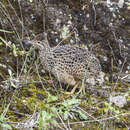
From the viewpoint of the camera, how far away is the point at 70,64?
→ 3891mm

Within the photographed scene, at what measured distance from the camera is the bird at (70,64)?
388cm

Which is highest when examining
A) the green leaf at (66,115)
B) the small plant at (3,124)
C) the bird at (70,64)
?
the bird at (70,64)

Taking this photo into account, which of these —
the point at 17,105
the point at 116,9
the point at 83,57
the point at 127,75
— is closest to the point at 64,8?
the point at 116,9

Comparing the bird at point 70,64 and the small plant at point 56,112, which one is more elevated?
the bird at point 70,64

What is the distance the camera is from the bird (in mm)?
3883

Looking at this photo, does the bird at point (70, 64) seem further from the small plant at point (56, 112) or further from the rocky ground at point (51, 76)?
the small plant at point (56, 112)

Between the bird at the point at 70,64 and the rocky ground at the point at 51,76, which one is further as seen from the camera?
the bird at the point at 70,64

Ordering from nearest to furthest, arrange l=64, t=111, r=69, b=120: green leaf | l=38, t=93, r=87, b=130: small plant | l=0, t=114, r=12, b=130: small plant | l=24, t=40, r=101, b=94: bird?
1. l=0, t=114, r=12, b=130: small plant
2. l=38, t=93, r=87, b=130: small plant
3. l=64, t=111, r=69, b=120: green leaf
4. l=24, t=40, r=101, b=94: bird

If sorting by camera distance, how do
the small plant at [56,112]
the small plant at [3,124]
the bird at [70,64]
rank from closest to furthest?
the small plant at [3,124], the small plant at [56,112], the bird at [70,64]

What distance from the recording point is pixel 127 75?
454 centimetres

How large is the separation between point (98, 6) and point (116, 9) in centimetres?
35

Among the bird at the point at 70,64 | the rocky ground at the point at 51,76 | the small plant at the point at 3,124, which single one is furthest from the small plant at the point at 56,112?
the bird at the point at 70,64

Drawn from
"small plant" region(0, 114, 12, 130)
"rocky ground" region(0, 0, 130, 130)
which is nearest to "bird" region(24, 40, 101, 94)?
"rocky ground" region(0, 0, 130, 130)

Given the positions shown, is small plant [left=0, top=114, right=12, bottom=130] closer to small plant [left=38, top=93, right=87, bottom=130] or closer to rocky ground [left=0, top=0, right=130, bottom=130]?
rocky ground [left=0, top=0, right=130, bottom=130]
